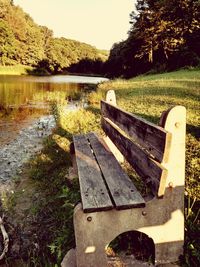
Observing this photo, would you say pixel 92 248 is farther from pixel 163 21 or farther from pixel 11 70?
pixel 11 70

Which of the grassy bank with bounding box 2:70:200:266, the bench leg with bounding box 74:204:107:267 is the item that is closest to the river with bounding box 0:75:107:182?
the grassy bank with bounding box 2:70:200:266

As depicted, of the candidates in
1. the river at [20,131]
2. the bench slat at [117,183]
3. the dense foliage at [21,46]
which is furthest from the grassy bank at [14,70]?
the bench slat at [117,183]

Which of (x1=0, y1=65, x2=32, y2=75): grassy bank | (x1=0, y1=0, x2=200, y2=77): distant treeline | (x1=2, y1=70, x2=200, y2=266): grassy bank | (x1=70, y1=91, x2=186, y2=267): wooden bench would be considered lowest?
(x1=2, y1=70, x2=200, y2=266): grassy bank

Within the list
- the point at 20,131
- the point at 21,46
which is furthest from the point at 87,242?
the point at 21,46

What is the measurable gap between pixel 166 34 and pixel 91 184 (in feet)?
148

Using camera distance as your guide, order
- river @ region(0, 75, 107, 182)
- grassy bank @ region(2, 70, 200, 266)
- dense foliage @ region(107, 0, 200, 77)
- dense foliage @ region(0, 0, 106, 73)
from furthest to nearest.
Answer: dense foliage @ region(0, 0, 106, 73) < dense foliage @ region(107, 0, 200, 77) < river @ region(0, 75, 107, 182) < grassy bank @ region(2, 70, 200, 266)

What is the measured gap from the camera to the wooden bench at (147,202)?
8.02 feet

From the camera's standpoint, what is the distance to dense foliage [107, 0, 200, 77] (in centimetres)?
4056

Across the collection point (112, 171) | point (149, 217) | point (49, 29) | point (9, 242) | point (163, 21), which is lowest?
point (9, 242)

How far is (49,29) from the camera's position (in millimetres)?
109875

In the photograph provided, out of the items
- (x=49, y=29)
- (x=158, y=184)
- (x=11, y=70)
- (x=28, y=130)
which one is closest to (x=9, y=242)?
(x=158, y=184)

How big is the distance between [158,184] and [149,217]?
1.29 ft

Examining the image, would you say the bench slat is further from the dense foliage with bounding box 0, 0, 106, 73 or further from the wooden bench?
the dense foliage with bounding box 0, 0, 106, 73

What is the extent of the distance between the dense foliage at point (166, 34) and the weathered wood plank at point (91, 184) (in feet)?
118
